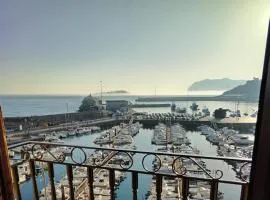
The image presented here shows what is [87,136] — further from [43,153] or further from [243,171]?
A: [243,171]

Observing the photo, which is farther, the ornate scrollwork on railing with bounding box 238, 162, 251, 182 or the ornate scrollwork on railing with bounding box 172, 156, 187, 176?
the ornate scrollwork on railing with bounding box 172, 156, 187, 176

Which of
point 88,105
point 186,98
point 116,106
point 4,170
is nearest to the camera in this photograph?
point 4,170

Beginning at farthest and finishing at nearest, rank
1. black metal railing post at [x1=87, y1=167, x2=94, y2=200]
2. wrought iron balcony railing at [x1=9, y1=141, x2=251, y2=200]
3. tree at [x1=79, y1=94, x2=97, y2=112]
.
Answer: tree at [x1=79, y1=94, x2=97, y2=112], black metal railing post at [x1=87, y1=167, x2=94, y2=200], wrought iron balcony railing at [x1=9, y1=141, x2=251, y2=200]

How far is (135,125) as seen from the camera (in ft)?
17.6

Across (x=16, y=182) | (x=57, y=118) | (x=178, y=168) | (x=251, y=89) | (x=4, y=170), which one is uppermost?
(x=251, y=89)

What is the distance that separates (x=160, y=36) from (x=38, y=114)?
461cm

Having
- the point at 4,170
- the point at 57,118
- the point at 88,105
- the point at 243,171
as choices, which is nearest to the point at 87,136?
the point at 88,105

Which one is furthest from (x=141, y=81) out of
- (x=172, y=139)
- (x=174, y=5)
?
(x=174, y=5)

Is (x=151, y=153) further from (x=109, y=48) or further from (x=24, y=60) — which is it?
(x=24, y=60)

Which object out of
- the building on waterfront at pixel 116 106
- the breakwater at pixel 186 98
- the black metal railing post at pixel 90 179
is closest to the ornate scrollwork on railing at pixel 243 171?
the black metal railing post at pixel 90 179

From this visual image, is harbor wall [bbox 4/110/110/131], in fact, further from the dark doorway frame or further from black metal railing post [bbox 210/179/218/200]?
the dark doorway frame

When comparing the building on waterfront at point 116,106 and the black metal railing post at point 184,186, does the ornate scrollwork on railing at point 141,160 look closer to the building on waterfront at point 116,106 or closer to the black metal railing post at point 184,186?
the black metal railing post at point 184,186

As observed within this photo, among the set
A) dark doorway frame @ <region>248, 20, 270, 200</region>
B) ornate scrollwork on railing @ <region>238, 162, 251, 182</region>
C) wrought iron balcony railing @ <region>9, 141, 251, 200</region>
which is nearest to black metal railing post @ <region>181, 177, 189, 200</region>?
wrought iron balcony railing @ <region>9, 141, 251, 200</region>

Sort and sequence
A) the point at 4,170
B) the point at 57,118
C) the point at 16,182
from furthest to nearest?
the point at 57,118, the point at 16,182, the point at 4,170
